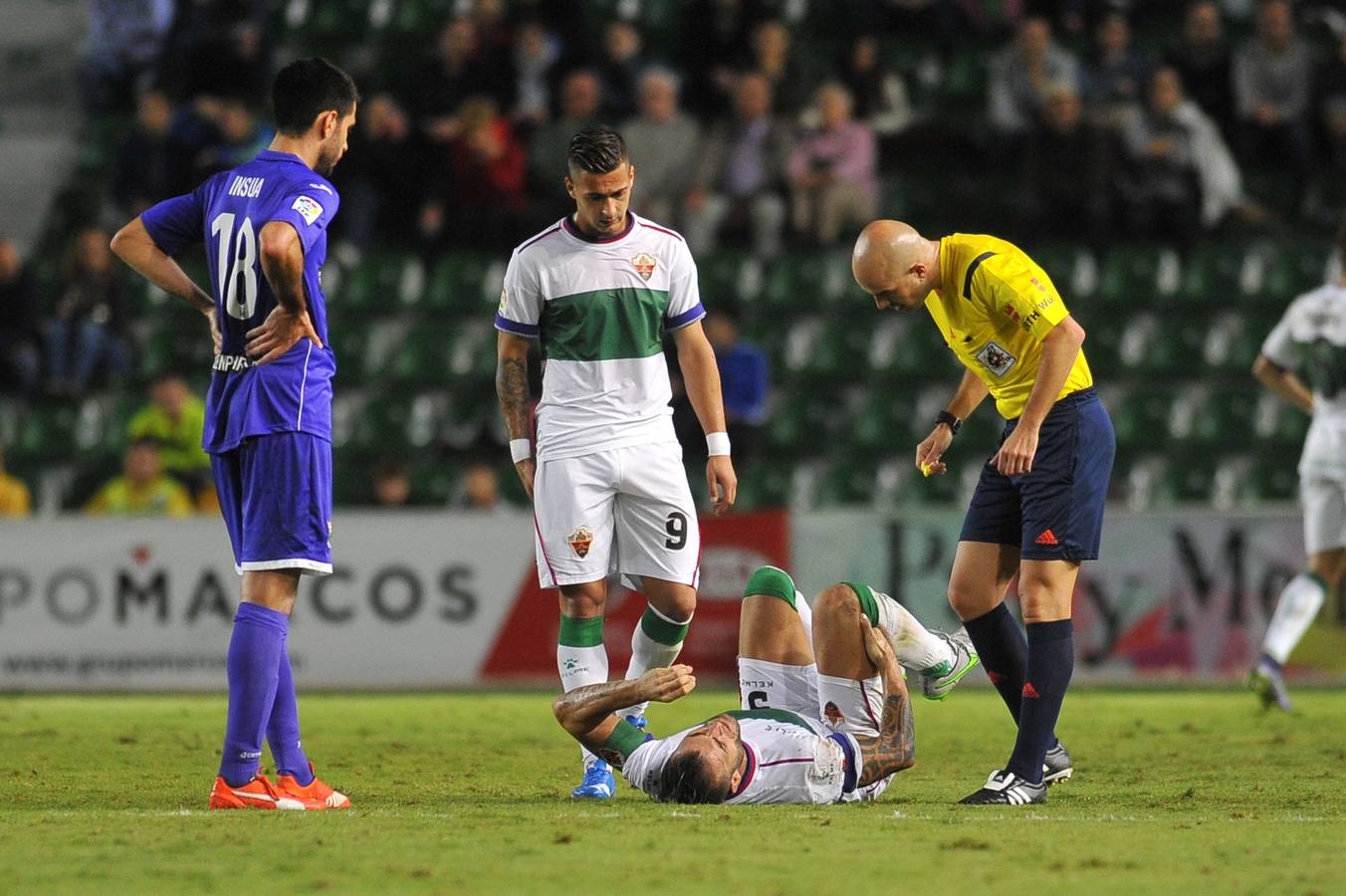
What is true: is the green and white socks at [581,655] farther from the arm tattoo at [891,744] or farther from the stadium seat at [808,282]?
the stadium seat at [808,282]

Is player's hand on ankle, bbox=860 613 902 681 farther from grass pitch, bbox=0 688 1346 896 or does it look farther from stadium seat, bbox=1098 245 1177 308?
stadium seat, bbox=1098 245 1177 308

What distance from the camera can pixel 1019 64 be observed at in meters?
15.8

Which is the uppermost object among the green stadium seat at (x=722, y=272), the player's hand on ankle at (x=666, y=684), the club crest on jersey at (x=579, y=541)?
the green stadium seat at (x=722, y=272)

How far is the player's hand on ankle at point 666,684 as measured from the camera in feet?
19.4

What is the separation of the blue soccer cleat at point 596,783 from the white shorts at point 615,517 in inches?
25.8

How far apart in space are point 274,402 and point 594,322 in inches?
46.8

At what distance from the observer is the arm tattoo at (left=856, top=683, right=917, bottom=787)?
631cm

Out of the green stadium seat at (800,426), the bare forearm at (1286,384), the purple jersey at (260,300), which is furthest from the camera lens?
the green stadium seat at (800,426)

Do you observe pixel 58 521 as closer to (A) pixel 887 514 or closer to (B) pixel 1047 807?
(A) pixel 887 514

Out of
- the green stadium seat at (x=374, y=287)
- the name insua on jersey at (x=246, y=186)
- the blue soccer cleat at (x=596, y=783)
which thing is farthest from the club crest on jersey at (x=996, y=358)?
the green stadium seat at (x=374, y=287)

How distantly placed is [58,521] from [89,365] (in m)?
2.62

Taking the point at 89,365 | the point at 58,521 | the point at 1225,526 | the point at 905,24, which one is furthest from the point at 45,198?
the point at 1225,526

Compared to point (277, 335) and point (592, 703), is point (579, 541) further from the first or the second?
point (277, 335)

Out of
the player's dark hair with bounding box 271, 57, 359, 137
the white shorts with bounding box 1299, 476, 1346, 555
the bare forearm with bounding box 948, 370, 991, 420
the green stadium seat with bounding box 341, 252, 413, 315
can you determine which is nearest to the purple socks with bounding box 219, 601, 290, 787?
the player's dark hair with bounding box 271, 57, 359, 137
